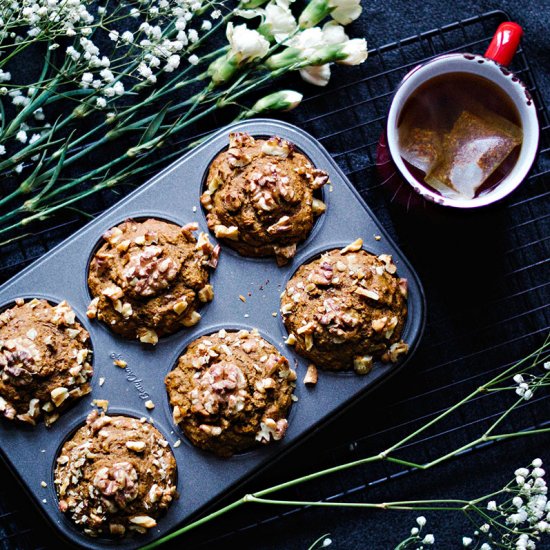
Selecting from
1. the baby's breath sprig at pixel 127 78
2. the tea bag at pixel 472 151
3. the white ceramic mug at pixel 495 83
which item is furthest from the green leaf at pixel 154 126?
the tea bag at pixel 472 151

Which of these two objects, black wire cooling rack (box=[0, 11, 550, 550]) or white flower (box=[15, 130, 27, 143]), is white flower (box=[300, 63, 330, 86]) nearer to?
black wire cooling rack (box=[0, 11, 550, 550])

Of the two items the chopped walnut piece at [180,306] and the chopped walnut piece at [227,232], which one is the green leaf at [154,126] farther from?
the chopped walnut piece at [180,306]

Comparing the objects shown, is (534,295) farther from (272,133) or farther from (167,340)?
(167,340)

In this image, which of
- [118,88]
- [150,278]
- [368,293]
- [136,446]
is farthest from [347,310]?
Result: [118,88]

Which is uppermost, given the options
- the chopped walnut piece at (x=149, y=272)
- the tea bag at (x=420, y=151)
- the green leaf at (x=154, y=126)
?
the green leaf at (x=154, y=126)

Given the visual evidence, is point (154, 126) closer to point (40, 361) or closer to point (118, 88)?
point (118, 88)

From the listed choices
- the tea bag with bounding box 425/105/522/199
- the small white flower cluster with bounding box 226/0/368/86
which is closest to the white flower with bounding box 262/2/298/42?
the small white flower cluster with bounding box 226/0/368/86

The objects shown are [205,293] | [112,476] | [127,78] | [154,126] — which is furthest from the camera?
[127,78]
